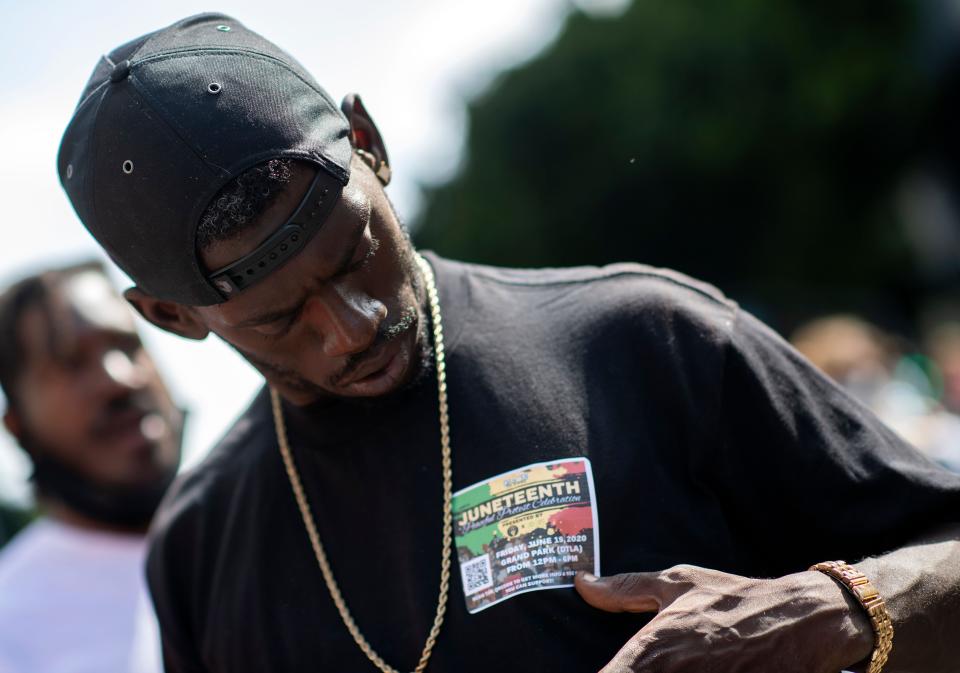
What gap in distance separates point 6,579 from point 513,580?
8.23ft

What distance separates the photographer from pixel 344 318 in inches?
82.7

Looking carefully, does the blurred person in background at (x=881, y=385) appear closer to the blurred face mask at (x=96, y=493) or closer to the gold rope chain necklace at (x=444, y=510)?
the blurred face mask at (x=96, y=493)

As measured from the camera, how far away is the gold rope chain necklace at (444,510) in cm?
219

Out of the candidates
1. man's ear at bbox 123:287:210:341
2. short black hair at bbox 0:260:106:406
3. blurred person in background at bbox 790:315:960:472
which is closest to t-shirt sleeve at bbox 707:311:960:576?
man's ear at bbox 123:287:210:341

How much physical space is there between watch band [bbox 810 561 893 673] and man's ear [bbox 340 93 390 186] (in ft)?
4.04

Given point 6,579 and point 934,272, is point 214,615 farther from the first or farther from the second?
point 934,272

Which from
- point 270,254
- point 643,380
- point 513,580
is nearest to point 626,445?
point 643,380

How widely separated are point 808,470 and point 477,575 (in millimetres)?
675

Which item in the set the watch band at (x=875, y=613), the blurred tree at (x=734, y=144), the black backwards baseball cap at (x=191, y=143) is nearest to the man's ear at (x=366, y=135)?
the black backwards baseball cap at (x=191, y=143)

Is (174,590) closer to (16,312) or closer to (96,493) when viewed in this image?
(96,493)

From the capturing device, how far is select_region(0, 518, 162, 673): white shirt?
3596mm

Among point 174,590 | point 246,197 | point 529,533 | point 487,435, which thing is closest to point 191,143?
point 246,197

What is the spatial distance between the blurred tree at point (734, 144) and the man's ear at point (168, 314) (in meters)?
21.6

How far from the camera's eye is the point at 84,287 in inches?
161
